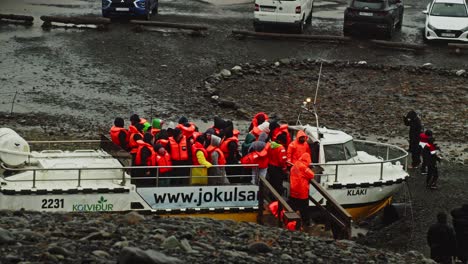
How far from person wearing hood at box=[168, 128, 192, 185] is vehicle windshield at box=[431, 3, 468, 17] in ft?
60.2

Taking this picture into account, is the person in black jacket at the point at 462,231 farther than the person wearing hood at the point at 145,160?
No

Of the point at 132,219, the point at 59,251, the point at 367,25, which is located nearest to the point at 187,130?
the point at 132,219

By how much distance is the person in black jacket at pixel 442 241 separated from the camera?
12742 millimetres

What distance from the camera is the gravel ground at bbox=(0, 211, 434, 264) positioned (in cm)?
960

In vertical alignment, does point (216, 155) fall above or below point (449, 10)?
below

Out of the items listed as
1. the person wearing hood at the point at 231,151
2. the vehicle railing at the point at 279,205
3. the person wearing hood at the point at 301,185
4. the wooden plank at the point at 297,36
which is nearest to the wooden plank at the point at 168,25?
the wooden plank at the point at 297,36

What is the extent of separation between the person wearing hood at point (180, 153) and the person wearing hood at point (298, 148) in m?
1.60

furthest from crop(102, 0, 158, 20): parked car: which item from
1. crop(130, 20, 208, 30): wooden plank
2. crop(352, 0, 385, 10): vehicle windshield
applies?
crop(352, 0, 385, 10): vehicle windshield

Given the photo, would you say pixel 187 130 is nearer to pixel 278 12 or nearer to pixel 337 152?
pixel 337 152

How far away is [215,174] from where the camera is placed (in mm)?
15266

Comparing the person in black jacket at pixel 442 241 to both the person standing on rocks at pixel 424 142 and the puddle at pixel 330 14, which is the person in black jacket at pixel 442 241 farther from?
the puddle at pixel 330 14

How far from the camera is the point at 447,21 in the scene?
30.9m

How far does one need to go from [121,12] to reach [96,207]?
59.8 ft

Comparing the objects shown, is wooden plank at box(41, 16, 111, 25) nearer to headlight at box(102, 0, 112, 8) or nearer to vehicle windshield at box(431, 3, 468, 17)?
headlight at box(102, 0, 112, 8)
